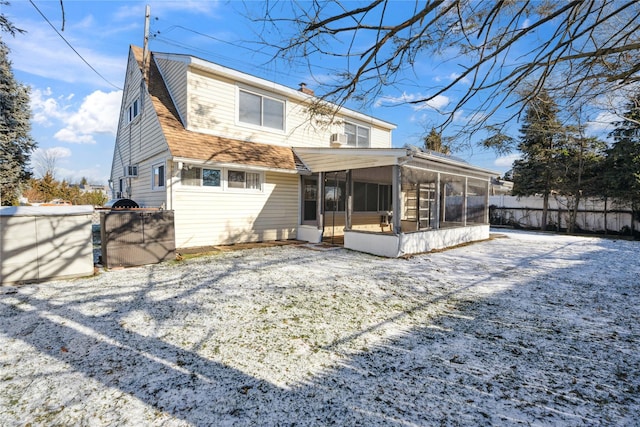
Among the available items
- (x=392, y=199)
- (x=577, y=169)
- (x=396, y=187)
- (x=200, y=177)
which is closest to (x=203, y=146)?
(x=200, y=177)

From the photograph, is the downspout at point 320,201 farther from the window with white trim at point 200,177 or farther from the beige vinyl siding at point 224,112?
the window with white trim at point 200,177

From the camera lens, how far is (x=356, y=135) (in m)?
13.7

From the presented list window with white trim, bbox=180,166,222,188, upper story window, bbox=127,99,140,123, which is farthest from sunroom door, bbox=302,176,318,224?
upper story window, bbox=127,99,140,123

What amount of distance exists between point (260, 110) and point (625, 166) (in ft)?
50.2

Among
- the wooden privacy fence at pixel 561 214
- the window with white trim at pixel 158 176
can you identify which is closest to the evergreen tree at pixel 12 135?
the window with white trim at pixel 158 176

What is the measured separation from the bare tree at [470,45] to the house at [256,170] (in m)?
3.13

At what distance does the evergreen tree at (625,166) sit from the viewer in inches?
480

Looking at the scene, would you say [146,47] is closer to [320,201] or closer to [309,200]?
[309,200]

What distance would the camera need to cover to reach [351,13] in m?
3.06

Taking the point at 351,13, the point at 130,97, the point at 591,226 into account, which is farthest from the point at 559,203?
the point at 130,97

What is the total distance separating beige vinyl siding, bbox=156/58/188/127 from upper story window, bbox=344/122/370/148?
6848mm

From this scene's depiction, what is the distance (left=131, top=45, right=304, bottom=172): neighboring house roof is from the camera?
8086 mm

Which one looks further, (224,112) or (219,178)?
(224,112)

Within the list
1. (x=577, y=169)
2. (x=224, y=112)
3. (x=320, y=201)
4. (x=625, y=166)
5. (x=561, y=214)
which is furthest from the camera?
(x=561, y=214)
